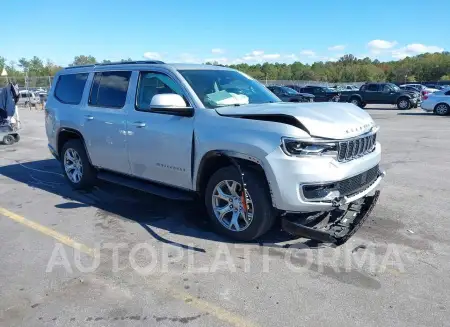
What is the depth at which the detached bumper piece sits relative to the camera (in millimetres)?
3787

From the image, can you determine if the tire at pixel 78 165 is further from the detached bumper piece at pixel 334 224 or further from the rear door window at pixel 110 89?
the detached bumper piece at pixel 334 224

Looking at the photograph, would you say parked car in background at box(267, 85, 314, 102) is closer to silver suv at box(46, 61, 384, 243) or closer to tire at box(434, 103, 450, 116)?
tire at box(434, 103, 450, 116)

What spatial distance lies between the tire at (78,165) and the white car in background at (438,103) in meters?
→ 20.0

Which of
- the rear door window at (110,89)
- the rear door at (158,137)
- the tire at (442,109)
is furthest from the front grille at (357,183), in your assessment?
the tire at (442,109)

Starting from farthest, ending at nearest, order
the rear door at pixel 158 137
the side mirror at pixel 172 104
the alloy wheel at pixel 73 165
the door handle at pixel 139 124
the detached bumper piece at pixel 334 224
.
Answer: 1. the alloy wheel at pixel 73 165
2. the door handle at pixel 139 124
3. the rear door at pixel 158 137
4. the side mirror at pixel 172 104
5. the detached bumper piece at pixel 334 224

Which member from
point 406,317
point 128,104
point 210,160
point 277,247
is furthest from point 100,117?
point 406,317

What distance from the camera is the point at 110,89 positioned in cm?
564

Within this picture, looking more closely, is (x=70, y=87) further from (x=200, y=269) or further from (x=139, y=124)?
(x=200, y=269)

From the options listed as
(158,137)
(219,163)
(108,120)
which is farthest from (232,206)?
(108,120)

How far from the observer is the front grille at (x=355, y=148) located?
12.7ft

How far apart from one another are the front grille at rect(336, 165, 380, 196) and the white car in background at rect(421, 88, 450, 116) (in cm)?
1901

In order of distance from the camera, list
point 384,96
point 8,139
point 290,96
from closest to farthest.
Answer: point 8,139 → point 384,96 → point 290,96

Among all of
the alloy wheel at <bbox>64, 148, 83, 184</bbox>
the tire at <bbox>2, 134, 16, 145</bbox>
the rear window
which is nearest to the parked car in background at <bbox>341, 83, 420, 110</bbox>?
the tire at <bbox>2, 134, 16, 145</bbox>

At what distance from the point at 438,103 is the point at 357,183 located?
1969cm
